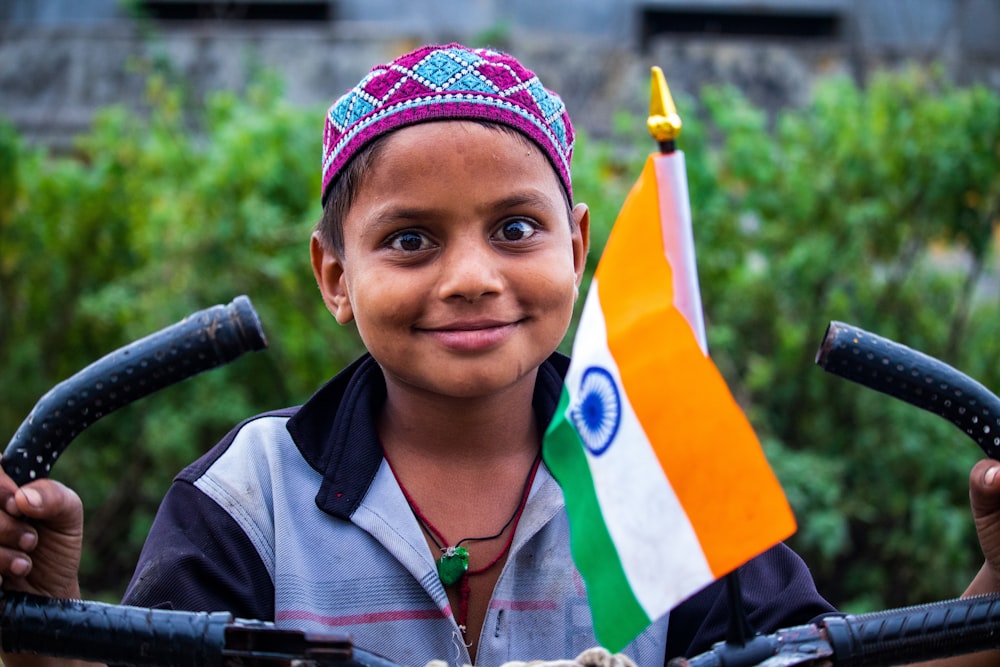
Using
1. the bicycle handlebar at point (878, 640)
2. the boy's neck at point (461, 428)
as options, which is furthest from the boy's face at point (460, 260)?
the bicycle handlebar at point (878, 640)

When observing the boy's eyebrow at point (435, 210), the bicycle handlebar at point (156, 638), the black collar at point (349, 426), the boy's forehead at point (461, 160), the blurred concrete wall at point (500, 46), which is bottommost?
the bicycle handlebar at point (156, 638)

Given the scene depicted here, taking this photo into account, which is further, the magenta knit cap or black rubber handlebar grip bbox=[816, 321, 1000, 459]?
the magenta knit cap

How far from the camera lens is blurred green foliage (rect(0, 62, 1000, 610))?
4258 millimetres

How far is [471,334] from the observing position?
5.92 feet

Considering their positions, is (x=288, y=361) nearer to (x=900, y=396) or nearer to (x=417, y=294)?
(x=417, y=294)

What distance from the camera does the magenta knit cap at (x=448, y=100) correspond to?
6.17 feet

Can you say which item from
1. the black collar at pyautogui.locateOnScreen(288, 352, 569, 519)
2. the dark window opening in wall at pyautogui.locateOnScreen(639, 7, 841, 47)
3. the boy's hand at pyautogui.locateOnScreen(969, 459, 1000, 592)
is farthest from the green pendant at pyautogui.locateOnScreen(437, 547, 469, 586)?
the dark window opening in wall at pyautogui.locateOnScreen(639, 7, 841, 47)

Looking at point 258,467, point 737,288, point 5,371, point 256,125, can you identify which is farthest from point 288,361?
point 258,467

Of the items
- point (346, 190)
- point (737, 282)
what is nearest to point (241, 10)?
point (737, 282)

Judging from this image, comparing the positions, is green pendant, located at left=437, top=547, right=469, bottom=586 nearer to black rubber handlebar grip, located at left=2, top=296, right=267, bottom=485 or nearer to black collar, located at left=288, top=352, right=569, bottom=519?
black collar, located at left=288, top=352, right=569, bottom=519

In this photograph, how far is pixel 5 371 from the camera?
15.5 ft

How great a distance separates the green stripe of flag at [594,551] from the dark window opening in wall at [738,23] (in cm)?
818

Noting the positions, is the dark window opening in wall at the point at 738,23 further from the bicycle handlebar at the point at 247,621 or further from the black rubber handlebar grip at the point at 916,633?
the black rubber handlebar grip at the point at 916,633

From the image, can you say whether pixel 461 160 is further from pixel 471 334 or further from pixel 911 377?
pixel 911 377
